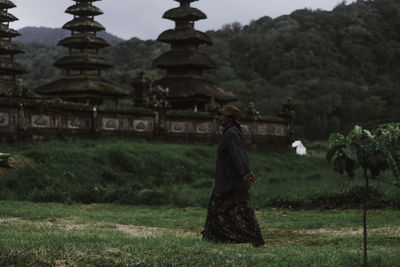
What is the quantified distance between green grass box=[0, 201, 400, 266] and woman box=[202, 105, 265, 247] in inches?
10.2

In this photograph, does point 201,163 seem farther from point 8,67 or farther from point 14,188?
point 8,67

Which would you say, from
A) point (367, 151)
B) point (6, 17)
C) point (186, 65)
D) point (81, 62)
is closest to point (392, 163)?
point (367, 151)

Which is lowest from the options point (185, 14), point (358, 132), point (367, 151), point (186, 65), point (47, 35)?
point (367, 151)

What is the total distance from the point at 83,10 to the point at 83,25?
1.25m

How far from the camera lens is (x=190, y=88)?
3112cm

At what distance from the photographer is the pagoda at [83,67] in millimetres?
31609

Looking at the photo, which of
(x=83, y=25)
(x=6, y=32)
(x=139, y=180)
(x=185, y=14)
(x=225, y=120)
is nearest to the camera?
(x=225, y=120)

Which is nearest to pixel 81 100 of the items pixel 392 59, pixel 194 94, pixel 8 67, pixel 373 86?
pixel 8 67

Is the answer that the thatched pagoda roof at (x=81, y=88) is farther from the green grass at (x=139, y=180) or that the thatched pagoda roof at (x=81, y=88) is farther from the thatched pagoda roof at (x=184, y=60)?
the green grass at (x=139, y=180)

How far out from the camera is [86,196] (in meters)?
14.7

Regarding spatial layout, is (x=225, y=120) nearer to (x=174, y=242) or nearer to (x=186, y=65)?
(x=174, y=242)

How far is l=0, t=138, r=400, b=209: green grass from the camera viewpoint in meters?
13.9

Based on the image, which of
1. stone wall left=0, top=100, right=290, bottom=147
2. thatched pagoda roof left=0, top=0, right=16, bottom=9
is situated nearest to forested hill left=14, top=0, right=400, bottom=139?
thatched pagoda roof left=0, top=0, right=16, bottom=9

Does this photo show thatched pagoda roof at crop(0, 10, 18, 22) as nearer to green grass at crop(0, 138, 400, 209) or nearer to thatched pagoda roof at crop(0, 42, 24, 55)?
thatched pagoda roof at crop(0, 42, 24, 55)
